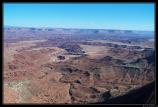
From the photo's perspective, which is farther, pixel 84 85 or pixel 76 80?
pixel 76 80

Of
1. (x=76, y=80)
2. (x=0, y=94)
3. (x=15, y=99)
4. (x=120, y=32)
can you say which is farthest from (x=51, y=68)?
(x=120, y=32)

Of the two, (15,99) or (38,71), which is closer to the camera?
(15,99)

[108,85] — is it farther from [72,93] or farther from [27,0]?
[27,0]

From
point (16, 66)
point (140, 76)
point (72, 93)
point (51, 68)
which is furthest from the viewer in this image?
point (51, 68)

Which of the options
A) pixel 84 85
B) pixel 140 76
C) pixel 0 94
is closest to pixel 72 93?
pixel 84 85

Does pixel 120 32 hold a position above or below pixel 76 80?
below

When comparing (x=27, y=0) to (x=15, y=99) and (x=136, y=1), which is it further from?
(x=15, y=99)

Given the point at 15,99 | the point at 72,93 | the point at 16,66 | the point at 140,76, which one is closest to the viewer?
the point at 15,99

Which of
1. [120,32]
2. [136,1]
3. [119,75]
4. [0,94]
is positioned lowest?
[120,32]

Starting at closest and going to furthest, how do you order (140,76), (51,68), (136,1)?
(136,1) → (140,76) → (51,68)
